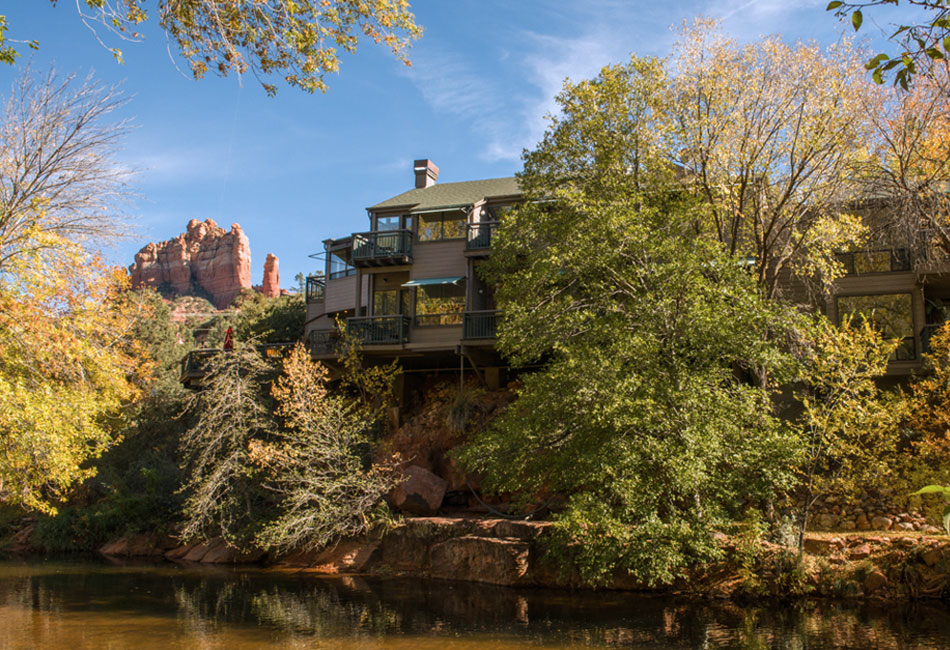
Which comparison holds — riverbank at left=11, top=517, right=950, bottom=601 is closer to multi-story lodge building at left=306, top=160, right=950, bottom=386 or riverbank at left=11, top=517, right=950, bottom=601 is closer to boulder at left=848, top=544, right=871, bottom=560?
boulder at left=848, top=544, right=871, bottom=560

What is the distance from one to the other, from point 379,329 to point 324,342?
2.42 metres

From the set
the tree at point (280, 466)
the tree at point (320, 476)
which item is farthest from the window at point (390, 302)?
the tree at point (320, 476)

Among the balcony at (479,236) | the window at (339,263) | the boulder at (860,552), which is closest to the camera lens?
the boulder at (860,552)

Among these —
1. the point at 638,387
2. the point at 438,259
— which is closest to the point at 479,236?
the point at 438,259

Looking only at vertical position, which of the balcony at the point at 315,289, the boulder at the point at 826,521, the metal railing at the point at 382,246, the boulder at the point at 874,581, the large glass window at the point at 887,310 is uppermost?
the metal railing at the point at 382,246

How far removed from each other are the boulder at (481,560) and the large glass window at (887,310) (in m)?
13.1

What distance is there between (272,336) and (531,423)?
918 inches

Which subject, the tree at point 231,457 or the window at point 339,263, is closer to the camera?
the tree at point 231,457

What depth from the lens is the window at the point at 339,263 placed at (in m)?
33.1

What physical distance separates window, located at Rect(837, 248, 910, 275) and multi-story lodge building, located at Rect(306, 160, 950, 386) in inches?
1.2

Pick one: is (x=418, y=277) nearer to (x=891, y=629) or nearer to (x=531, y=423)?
(x=531, y=423)

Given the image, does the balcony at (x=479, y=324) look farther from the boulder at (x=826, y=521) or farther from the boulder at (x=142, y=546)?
the boulder at (x=142, y=546)

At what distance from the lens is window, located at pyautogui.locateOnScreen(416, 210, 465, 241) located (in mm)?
29422

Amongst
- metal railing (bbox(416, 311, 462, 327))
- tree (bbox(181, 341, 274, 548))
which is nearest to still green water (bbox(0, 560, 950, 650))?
tree (bbox(181, 341, 274, 548))
